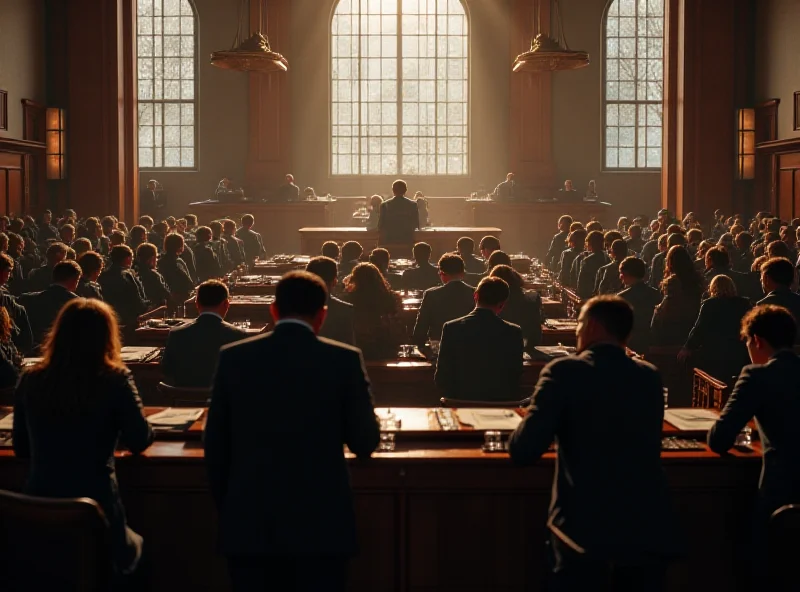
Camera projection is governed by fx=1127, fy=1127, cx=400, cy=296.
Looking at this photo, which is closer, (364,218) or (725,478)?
(725,478)

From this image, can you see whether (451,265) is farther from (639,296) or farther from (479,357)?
(479,357)

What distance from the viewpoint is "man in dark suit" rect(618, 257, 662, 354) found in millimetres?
7301

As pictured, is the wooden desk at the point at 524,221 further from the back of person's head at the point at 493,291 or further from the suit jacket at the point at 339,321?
the back of person's head at the point at 493,291

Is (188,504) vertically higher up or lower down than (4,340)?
lower down

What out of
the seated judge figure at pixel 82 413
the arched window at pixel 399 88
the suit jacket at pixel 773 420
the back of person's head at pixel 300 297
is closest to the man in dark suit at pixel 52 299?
the seated judge figure at pixel 82 413

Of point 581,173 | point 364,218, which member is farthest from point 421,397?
point 581,173

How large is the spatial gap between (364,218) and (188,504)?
14.2m

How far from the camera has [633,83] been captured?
71.1 ft

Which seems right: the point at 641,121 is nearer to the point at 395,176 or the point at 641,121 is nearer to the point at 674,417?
the point at 395,176

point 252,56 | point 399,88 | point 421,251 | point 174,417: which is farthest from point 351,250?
point 399,88

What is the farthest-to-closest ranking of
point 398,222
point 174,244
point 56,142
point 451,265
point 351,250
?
point 56,142 → point 398,222 → point 174,244 → point 351,250 → point 451,265

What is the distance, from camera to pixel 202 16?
21188mm

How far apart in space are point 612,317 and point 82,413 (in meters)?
1.47

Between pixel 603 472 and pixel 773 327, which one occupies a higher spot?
pixel 773 327
